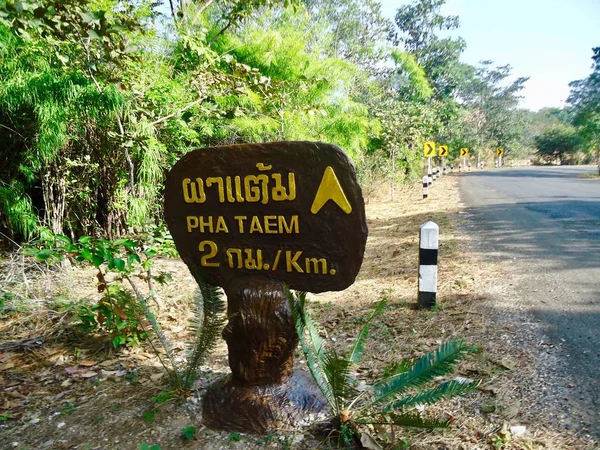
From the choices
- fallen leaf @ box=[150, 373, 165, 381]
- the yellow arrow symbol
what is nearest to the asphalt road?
the yellow arrow symbol

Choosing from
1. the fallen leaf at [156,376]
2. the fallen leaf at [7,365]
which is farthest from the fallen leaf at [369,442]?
the fallen leaf at [7,365]

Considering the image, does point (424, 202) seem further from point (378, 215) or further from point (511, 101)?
point (511, 101)

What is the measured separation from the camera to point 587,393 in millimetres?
2174

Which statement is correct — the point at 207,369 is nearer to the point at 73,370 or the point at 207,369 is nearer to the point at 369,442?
the point at 73,370

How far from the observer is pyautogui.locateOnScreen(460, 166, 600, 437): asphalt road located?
2.30 m

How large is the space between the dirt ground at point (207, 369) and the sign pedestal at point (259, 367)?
92 millimetres

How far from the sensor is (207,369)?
9.35 feet

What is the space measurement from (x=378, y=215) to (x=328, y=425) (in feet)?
24.2

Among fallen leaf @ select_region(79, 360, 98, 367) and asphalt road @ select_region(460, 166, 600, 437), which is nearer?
asphalt road @ select_region(460, 166, 600, 437)

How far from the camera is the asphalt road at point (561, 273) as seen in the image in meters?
2.30

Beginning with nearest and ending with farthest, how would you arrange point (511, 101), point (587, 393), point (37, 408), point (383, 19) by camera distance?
point (587, 393), point (37, 408), point (383, 19), point (511, 101)

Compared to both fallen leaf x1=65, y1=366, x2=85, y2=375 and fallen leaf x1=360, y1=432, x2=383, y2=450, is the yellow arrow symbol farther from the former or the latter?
fallen leaf x1=65, y1=366, x2=85, y2=375

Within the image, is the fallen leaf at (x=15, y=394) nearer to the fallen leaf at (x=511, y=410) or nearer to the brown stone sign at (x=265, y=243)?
the brown stone sign at (x=265, y=243)

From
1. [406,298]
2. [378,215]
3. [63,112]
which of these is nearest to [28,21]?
[63,112]
